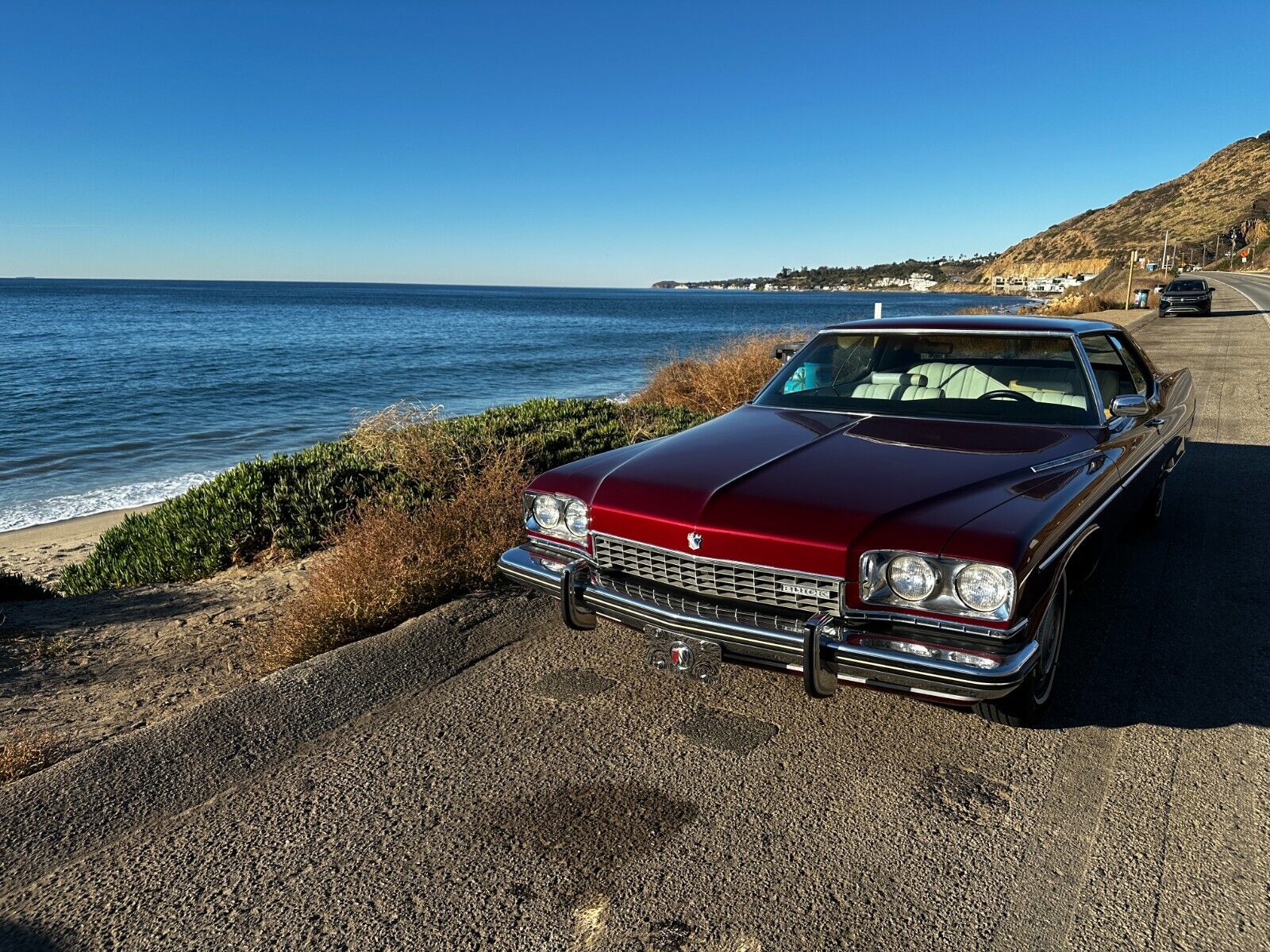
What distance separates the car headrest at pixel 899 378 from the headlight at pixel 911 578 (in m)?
1.99

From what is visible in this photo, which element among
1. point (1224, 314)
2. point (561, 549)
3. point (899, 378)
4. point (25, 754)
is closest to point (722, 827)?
point (561, 549)

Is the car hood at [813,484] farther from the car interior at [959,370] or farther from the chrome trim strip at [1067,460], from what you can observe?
the car interior at [959,370]

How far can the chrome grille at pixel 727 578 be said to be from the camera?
9.50ft

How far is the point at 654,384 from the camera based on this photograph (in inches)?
601

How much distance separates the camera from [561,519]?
3.65 meters

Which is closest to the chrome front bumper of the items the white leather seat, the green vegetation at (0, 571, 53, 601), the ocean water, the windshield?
the windshield

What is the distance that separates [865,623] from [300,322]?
70.8 m

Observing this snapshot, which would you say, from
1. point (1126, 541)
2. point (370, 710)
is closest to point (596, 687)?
point (370, 710)

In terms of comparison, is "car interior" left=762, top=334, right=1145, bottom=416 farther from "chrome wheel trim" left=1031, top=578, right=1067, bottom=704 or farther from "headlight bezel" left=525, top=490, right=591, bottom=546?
"headlight bezel" left=525, top=490, right=591, bottom=546

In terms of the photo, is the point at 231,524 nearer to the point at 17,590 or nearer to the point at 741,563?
the point at 17,590

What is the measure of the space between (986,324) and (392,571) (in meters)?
3.57

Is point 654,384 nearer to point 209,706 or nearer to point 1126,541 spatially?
point 1126,541

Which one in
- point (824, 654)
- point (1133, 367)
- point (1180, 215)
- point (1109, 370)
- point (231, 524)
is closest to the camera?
point (824, 654)

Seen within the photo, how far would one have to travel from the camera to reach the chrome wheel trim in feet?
10.4
